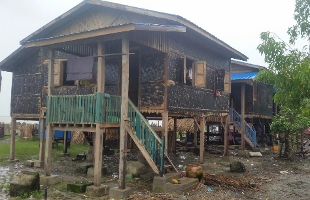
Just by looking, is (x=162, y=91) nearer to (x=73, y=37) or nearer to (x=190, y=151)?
(x=73, y=37)

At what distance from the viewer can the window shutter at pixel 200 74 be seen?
41.5ft

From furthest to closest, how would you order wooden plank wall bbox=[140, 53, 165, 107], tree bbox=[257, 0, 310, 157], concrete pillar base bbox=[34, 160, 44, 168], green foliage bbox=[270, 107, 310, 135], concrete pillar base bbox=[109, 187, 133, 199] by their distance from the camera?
green foliage bbox=[270, 107, 310, 135]
concrete pillar base bbox=[34, 160, 44, 168]
wooden plank wall bbox=[140, 53, 165, 107]
concrete pillar base bbox=[109, 187, 133, 199]
tree bbox=[257, 0, 310, 157]

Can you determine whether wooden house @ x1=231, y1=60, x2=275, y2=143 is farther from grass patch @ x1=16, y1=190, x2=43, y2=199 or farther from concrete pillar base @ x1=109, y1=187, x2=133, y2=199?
grass patch @ x1=16, y1=190, x2=43, y2=199

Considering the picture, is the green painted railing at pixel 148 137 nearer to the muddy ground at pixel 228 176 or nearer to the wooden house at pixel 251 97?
the muddy ground at pixel 228 176

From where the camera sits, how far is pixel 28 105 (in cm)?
1546

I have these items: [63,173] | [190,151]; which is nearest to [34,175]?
[63,173]

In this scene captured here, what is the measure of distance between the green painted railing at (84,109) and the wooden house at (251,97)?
10.8 meters

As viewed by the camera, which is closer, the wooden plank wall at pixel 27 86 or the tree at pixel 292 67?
the tree at pixel 292 67

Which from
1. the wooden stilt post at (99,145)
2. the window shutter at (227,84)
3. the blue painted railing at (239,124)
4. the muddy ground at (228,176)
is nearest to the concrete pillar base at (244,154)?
the muddy ground at (228,176)

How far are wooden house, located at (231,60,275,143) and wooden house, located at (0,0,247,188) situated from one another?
304 centimetres

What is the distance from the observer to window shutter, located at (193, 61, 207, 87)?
12.6 m

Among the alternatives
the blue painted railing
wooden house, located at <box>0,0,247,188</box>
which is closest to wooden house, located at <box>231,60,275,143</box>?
the blue painted railing

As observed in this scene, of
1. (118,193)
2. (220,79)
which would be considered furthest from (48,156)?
(220,79)

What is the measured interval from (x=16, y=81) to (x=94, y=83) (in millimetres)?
6404
